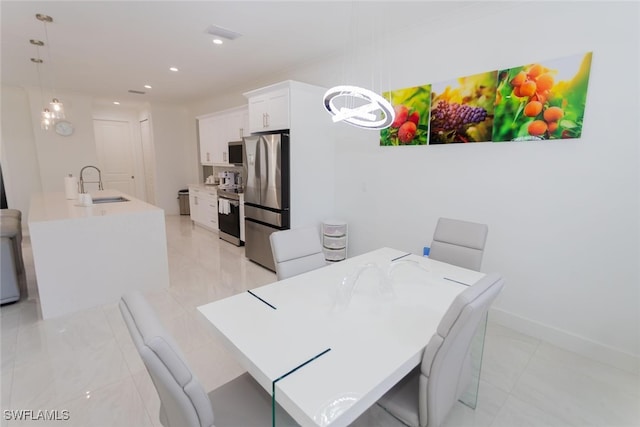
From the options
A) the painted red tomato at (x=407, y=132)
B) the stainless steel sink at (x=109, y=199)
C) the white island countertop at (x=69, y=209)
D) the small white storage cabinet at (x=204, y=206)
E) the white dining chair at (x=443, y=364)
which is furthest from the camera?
the small white storage cabinet at (x=204, y=206)

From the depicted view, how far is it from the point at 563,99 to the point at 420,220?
1531 mm

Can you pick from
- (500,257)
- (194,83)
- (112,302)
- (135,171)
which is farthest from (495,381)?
(135,171)

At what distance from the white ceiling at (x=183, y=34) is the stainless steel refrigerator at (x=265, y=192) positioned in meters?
1.06

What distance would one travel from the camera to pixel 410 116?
10.2ft

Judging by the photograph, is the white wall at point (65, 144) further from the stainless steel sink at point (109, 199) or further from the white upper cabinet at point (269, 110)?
the white upper cabinet at point (269, 110)

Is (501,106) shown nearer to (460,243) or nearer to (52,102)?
(460,243)

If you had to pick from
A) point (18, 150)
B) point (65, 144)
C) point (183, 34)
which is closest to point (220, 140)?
point (183, 34)

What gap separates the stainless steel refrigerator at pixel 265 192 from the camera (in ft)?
11.9

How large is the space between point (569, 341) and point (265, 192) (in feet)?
11.0

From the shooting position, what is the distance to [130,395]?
1.86m

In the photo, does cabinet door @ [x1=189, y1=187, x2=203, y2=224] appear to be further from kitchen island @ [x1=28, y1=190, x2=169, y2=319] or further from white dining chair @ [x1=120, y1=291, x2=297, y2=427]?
white dining chair @ [x1=120, y1=291, x2=297, y2=427]

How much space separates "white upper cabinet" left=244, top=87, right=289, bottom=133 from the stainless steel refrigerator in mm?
151

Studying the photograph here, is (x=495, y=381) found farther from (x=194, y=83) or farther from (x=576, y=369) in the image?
(x=194, y=83)

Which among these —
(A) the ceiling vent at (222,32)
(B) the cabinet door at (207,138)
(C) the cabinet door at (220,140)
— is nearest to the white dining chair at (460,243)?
(A) the ceiling vent at (222,32)
